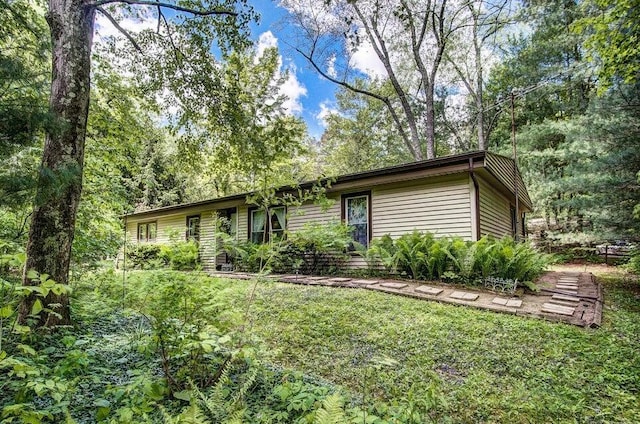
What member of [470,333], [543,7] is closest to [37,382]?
[470,333]

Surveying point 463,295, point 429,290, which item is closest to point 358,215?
point 429,290

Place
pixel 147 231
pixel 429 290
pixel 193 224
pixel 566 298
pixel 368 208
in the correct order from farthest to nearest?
pixel 147 231 → pixel 193 224 → pixel 368 208 → pixel 429 290 → pixel 566 298

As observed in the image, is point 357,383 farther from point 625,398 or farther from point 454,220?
point 454,220

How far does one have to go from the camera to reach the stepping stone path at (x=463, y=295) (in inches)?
190

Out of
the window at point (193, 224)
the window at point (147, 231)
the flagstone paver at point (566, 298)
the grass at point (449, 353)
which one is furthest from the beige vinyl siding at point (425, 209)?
the window at point (147, 231)

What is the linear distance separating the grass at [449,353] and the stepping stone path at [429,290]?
59cm

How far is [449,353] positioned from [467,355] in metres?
0.15

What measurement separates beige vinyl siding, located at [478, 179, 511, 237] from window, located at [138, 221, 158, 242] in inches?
523

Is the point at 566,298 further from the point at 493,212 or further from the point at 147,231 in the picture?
the point at 147,231

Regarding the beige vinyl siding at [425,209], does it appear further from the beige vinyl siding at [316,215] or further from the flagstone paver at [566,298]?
the flagstone paver at [566,298]

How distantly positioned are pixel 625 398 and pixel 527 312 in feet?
6.32

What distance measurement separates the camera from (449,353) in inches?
118

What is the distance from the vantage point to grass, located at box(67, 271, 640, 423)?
7.15ft

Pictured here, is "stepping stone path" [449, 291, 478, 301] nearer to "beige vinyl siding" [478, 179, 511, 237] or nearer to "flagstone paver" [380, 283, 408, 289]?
"flagstone paver" [380, 283, 408, 289]
